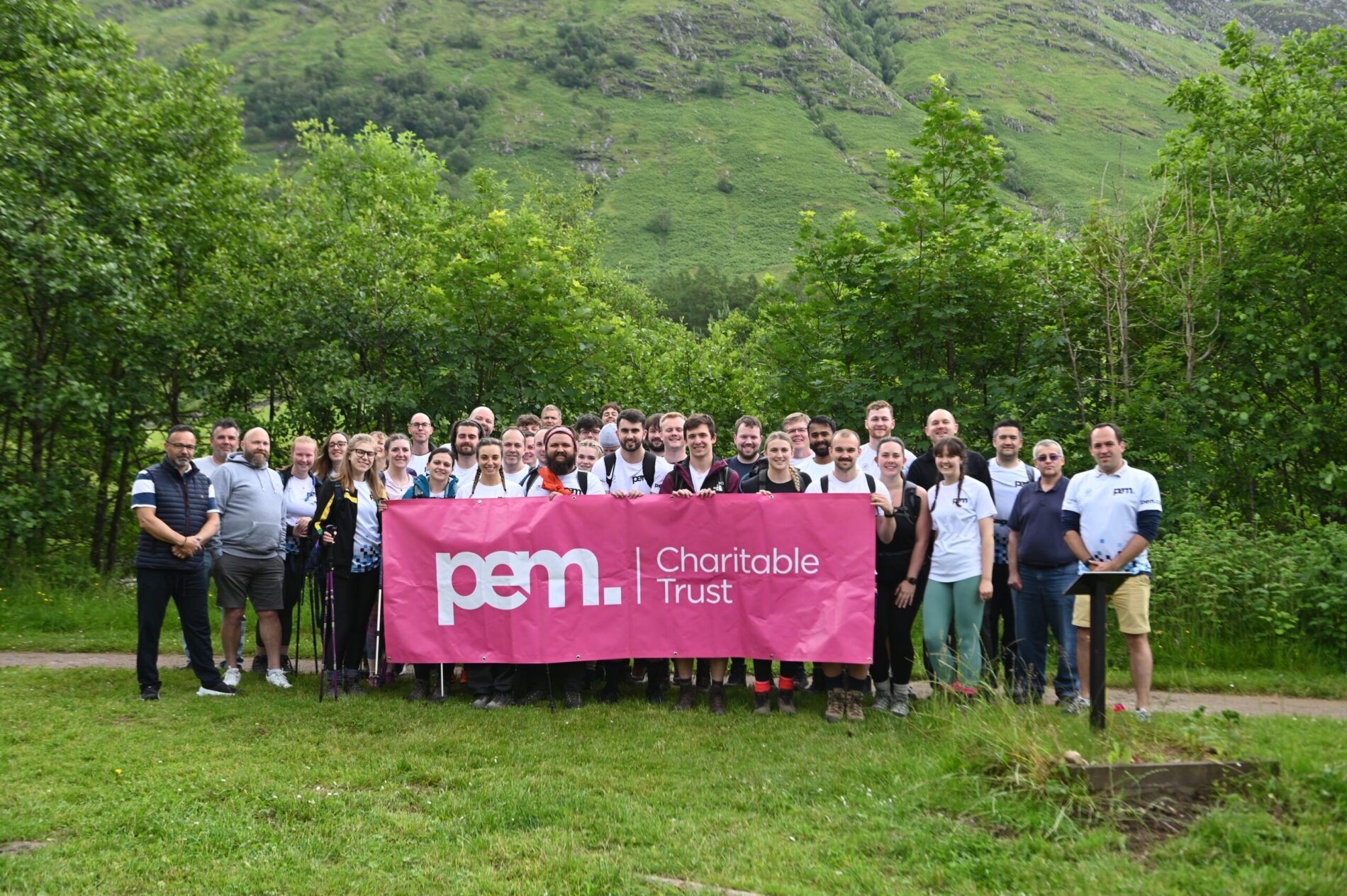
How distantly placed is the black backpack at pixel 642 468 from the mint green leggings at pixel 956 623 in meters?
2.54

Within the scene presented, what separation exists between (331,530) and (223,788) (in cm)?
313

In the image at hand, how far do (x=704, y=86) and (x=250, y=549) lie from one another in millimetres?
160318

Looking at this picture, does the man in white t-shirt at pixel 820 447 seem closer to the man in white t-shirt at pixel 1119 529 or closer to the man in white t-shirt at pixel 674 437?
the man in white t-shirt at pixel 674 437

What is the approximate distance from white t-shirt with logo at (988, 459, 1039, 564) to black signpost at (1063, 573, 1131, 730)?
8.33ft

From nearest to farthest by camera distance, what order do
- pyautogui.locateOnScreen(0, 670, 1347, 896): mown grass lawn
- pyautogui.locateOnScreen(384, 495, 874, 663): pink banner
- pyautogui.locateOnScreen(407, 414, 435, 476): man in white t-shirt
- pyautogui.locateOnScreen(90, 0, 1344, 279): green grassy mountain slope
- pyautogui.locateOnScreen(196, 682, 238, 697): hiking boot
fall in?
pyautogui.locateOnScreen(0, 670, 1347, 896): mown grass lawn
pyautogui.locateOnScreen(384, 495, 874, 663): pink banner
pyautogui.locateOnScreen(196, 682, 238, 697): hiking boot
pyautogui.locateOnScreen(407, 414, 435, 476): man in white t-shirt
pyautogui.locateOnScreen(90, 0, 1344, 279): green grassy mountain slope

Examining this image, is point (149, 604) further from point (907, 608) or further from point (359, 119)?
point (359, 119)

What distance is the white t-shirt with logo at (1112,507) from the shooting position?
743cm

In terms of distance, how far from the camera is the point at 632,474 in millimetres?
8758

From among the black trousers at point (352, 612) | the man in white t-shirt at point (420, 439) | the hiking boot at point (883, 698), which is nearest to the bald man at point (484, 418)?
the man in white t-shirt at point (420, 439)

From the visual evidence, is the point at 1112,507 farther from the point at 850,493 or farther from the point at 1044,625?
the point at 850,493

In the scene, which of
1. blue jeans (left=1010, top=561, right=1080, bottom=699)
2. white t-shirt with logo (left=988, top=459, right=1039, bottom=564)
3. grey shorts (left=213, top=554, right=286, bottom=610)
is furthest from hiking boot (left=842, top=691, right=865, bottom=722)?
grey shorts (left=213, top=554, right=286, bottom=610)

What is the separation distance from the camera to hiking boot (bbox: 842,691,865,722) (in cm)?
770

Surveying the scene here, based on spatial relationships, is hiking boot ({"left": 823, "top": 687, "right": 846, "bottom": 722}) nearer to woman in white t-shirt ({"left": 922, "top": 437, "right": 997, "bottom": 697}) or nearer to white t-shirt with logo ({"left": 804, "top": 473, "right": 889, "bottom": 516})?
woman in white t-shirt ({"left": 922, "top": 437, "right": 997, "bottom": 697})

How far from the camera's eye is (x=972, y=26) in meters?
181
